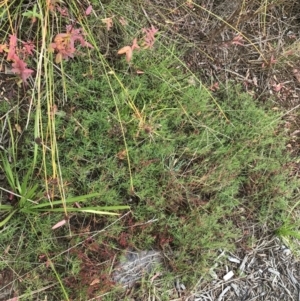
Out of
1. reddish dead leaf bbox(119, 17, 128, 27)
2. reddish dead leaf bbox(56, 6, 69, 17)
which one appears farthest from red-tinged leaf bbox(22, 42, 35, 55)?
reddish dead leaf bbox(119, 17, 128, 27)

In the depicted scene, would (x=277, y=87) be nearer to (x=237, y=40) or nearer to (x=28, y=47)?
(x=237, y=40)

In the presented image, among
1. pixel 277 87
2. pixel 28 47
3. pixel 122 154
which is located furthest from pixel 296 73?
pixel 28 47

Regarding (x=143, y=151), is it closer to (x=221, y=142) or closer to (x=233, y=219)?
(x=221, y=142)

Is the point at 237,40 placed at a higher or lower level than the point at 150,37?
lower

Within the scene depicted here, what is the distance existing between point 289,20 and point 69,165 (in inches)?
Result: 52.7

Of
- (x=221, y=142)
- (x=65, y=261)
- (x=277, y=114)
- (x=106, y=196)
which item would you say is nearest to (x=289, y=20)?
(x=277, y=114)

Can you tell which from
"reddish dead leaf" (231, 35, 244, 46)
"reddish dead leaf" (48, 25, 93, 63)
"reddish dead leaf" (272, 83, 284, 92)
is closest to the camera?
"reddish dead leaf" (48, 25, 93, 63)

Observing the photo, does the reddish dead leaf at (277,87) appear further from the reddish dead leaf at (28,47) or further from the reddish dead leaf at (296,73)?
the reddish dead leaf at (28,47)

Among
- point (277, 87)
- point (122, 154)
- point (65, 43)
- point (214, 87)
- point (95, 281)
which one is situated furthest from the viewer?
point (277, 87)

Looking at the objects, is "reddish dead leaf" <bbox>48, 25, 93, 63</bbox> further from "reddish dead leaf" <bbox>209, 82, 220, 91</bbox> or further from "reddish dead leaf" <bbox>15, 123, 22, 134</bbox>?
"reddish dead leaf" <bbox>209, 82, 220, 91</bbox>

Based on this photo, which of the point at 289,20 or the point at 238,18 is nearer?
the point at 238,18

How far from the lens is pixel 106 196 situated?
2191mm

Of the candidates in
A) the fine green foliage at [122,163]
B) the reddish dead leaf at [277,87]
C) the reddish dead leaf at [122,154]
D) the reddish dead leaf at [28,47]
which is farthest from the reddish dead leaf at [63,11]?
the reddish dead leaf at [277,87]

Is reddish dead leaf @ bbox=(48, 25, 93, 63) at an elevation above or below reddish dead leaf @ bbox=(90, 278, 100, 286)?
above
